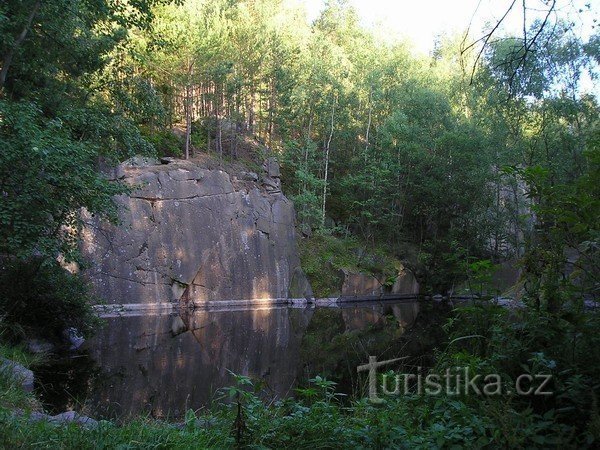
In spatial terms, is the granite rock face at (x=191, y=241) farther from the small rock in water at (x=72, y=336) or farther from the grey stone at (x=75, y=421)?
the grey stone at (x=75, y=421)

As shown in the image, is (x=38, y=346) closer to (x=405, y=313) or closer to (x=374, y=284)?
(x=405, y=313)

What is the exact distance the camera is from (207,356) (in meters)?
11.1

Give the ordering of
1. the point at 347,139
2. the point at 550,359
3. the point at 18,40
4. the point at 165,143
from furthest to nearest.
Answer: the point at 347,139 < the point at 165,143 < the point at 18,40 < the point at 550,359

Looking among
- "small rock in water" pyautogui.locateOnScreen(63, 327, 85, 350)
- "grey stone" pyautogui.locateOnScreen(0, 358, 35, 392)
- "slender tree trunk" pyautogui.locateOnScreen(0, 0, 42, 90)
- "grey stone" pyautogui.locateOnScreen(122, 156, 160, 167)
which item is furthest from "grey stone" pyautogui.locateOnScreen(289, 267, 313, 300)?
"grey stone" pyautogui.locateOnScreen(0, 358, 35, 392)

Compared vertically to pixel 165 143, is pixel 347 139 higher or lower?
higher

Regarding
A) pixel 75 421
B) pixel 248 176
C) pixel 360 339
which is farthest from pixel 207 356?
pixel 248 176

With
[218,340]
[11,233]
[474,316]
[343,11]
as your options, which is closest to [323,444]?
[474,316]

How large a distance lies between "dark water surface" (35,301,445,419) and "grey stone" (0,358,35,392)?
35 cm

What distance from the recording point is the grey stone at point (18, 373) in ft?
18.1

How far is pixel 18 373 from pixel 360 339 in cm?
892

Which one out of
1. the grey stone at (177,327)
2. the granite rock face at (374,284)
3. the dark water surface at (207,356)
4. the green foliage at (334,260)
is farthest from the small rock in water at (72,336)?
the granite rock face at (374,284)

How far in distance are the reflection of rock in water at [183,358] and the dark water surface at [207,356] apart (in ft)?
0.06

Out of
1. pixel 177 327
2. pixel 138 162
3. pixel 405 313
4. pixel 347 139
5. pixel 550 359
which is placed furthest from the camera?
pixel 347 139

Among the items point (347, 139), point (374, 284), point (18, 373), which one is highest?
point (347, 139)
